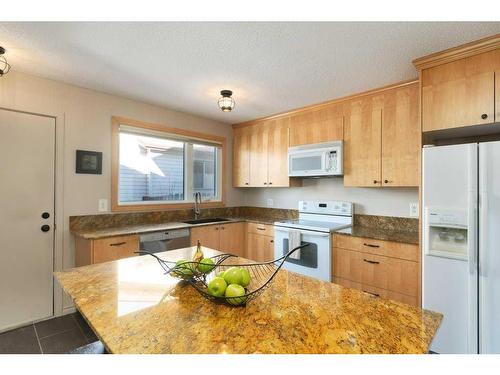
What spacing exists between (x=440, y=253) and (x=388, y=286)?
2.27ft

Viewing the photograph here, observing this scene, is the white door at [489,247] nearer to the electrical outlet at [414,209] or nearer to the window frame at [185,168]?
the electrical outlet at [414,209]

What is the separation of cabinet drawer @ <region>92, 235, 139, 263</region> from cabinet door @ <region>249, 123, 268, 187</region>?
1.86 metres

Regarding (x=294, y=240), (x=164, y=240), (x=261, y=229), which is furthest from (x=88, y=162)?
(x=294, y=240)

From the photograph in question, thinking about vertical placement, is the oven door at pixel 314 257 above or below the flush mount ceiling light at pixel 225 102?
below

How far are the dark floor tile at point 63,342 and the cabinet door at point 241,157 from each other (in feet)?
8.60

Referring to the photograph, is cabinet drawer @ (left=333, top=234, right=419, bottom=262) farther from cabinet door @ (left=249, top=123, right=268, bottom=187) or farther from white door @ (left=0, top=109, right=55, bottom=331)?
white door @ (left=0, top=109, right=55, bottom=331)

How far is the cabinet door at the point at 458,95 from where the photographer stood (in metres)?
1.83

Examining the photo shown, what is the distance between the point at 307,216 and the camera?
11.8 ft

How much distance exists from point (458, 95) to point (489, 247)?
3.55 feet

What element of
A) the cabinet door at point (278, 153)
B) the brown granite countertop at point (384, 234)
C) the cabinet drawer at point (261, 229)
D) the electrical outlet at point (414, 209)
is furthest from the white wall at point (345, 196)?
the cabinet drawer at point (261, 229)

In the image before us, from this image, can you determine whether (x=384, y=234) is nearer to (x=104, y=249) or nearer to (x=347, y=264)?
(x=347, y=264)

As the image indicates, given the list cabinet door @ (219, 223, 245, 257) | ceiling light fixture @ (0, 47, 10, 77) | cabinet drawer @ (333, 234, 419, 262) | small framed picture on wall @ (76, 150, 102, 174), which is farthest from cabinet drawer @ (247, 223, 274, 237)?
ceiling light fixture @ (0, 47, 10, 77)

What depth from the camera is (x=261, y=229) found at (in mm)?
3545
